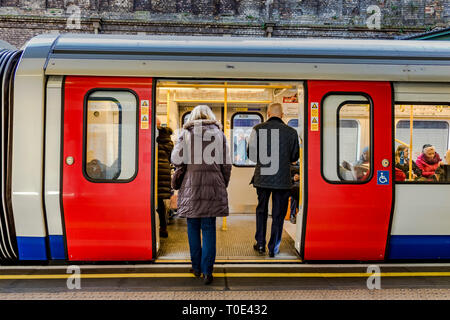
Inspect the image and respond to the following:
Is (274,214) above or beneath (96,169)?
beneath

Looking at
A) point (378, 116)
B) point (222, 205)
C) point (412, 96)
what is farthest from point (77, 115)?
point (412, 96)

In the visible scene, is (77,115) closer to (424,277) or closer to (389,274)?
(389,274)

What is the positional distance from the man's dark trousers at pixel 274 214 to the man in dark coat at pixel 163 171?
4.73ft

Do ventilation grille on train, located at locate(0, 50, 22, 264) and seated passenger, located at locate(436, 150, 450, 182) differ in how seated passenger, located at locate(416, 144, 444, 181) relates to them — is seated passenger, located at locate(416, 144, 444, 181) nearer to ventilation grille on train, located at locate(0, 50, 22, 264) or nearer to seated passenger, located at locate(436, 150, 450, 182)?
seated passenger, located at locate(436, 150, 450, 182)

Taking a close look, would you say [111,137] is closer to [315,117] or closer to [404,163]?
[315,117]

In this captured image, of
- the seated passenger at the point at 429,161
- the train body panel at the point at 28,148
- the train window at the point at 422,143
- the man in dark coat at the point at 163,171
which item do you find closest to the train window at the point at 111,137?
the train body panel at the point at 28,148

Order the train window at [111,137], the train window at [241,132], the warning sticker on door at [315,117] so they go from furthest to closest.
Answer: the train window at [241,132], the warning sticker on door at [315,117], the train window at [111,137]

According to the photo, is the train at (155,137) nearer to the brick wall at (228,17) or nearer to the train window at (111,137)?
the train window at (111,137)

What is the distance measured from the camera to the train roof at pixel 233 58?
156 inches

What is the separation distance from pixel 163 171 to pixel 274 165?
1.70 metres

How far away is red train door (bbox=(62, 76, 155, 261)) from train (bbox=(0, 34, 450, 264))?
12 mm

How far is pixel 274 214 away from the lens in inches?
178

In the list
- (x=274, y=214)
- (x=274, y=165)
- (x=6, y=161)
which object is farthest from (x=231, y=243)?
(x=6, y=161)

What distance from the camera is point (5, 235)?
13.0 ft
